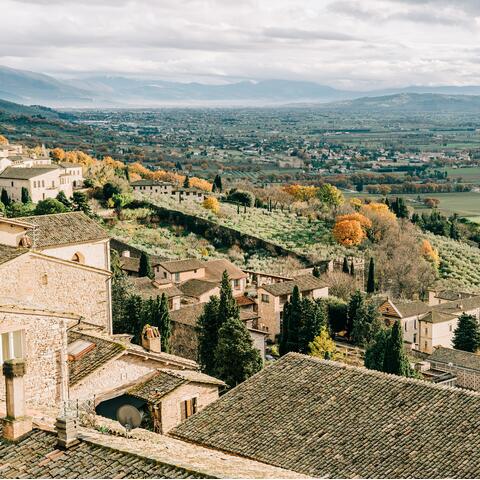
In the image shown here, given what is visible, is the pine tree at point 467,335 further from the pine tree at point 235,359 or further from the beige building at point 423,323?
the pine tree at point 235,359

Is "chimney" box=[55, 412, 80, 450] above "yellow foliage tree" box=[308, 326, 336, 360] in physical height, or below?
above

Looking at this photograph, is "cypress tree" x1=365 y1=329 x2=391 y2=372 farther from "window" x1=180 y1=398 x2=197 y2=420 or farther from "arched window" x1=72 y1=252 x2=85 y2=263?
"window" x1=180 y1=398 x2=197 y2=420

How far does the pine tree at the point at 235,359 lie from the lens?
97.4ft

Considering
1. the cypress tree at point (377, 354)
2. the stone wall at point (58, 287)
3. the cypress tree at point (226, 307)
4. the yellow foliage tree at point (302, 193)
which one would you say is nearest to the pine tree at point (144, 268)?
the cypress tree at point (226, 307)

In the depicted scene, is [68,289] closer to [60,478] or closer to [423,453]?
[423,453]

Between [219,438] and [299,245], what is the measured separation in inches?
2023

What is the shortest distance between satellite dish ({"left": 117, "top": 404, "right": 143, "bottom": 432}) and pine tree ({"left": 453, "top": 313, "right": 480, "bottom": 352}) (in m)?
35.5

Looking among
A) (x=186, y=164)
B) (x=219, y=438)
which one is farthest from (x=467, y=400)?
(x=186, y=164)

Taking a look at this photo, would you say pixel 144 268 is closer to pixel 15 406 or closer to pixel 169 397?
pixel 169 397

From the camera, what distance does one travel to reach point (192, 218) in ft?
215

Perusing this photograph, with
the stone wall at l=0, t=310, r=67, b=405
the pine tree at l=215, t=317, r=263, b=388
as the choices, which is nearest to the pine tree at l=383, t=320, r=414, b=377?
the pine tree at l=215, t=317, r=263, b=388

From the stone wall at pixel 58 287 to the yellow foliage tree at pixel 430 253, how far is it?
172 ft

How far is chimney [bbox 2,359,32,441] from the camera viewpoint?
998cm

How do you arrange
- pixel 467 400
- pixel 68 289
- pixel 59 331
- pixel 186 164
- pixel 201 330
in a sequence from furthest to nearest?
1. pixel 186 164
2. pixel 201 330
3. pixel 68 289
4. pixel 467 400
5. pixel 59 331
